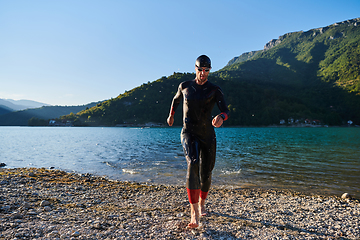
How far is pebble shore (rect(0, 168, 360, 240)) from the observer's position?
12.7 ft

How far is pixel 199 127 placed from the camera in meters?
4.16

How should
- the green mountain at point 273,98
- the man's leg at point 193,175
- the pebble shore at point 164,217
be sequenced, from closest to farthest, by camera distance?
the pebble shore at point 164,217 → the man's leg at point 193,175 → the green mountain at point 273,98

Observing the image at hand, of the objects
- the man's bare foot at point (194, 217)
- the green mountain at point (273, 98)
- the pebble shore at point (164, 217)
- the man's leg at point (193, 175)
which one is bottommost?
the pebble shore at point (164, 217)

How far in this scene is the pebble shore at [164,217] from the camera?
3.86 metres

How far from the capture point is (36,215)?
4.60 metres

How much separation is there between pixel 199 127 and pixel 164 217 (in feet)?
8.01

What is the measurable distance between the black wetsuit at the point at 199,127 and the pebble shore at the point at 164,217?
1.09 m

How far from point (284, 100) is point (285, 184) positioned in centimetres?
15465

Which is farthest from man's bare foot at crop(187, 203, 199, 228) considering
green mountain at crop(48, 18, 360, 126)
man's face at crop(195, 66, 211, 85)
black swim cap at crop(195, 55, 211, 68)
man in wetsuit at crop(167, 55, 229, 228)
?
green mountain at crop(48, 18, 360, 126)

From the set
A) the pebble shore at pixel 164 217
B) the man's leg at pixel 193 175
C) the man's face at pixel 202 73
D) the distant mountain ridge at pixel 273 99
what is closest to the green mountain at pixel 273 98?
the distant mountain ridge at pixel 273 99

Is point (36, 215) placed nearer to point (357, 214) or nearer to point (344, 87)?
point (357, 214)

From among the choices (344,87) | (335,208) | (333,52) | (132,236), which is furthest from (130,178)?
(333,52)

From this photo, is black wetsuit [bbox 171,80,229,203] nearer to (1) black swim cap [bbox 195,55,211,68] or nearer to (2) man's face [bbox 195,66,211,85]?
(2) man's face [bbox 195,66,211,85]

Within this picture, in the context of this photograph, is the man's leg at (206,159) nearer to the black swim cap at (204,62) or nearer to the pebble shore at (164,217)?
the pebble shore at (164,217)
